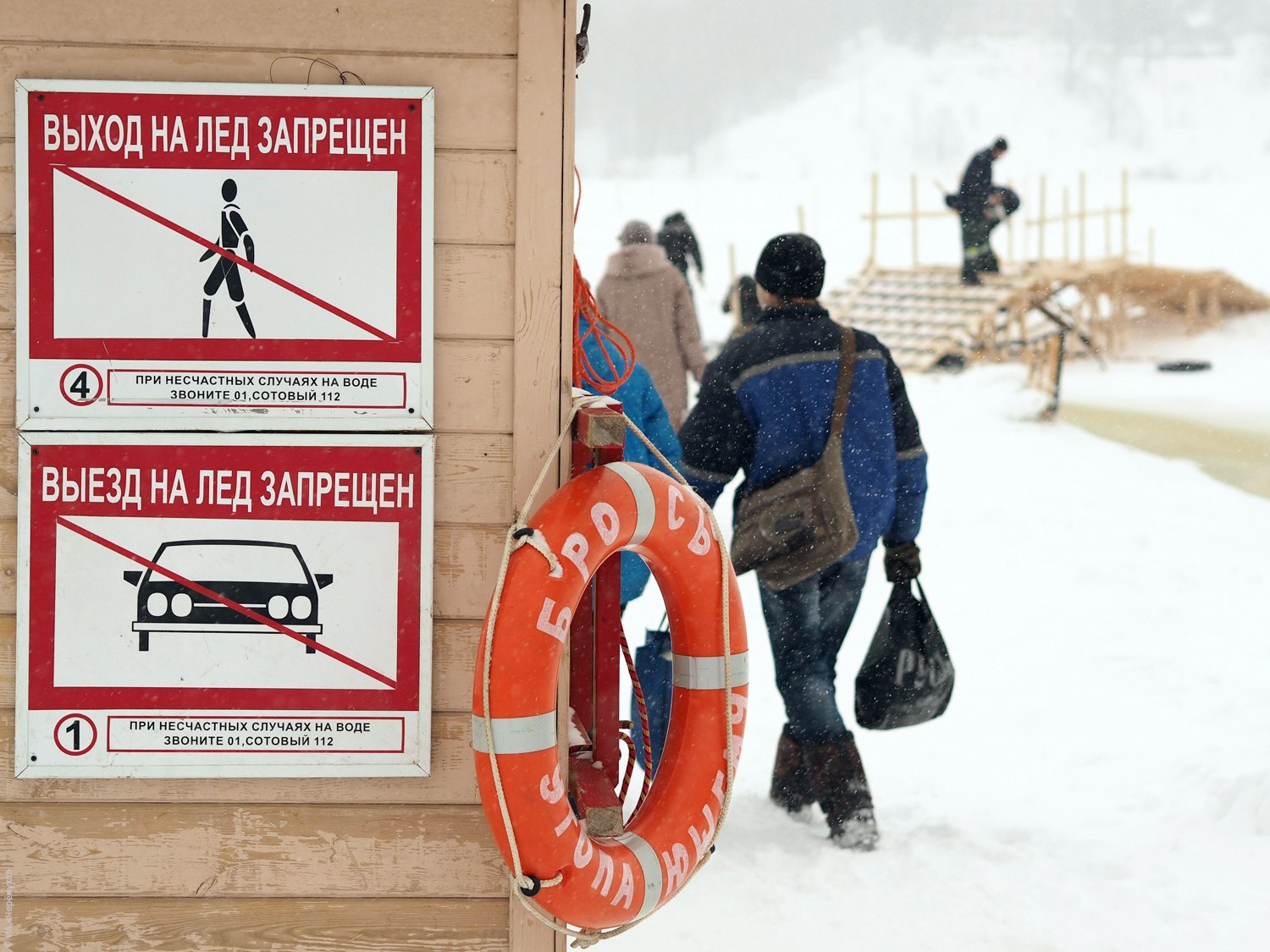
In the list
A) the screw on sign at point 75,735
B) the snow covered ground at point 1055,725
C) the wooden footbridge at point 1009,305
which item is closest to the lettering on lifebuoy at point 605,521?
the screw on sign at point 75,735

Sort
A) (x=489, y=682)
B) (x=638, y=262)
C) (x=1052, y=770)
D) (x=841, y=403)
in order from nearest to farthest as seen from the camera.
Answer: (x=489, y=682) < (x=841, y=403) < (x=1052, y=770) < (x=638, y=262)

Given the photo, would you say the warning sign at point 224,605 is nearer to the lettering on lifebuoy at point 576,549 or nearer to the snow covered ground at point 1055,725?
the lettering on lifebuoy at point 576,549

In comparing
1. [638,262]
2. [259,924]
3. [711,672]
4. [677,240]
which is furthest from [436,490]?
[677,240]

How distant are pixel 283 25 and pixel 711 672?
3.91 ft

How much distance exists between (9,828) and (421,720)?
673mm

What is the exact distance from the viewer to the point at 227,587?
200 centimetres

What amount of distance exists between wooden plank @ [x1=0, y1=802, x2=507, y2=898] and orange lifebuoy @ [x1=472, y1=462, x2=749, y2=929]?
24 cm

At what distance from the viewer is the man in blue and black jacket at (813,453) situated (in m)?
3.24

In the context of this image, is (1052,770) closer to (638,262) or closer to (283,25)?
(638,262)

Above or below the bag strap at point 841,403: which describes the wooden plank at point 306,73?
above

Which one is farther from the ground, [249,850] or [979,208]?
[979,208]

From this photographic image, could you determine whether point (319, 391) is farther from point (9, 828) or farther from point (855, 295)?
point (855, 295)

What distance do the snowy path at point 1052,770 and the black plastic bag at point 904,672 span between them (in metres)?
0.42

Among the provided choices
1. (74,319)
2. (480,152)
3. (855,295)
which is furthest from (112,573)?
(855,295)
